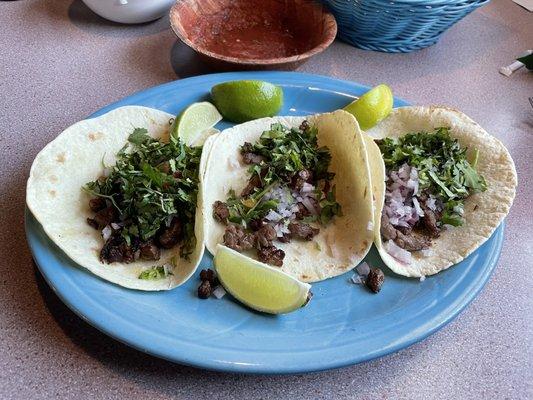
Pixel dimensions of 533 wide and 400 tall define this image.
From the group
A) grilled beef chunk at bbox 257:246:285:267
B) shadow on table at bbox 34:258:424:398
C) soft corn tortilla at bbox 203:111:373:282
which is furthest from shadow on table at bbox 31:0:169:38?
shadow on table at bbox 34:258:424:398

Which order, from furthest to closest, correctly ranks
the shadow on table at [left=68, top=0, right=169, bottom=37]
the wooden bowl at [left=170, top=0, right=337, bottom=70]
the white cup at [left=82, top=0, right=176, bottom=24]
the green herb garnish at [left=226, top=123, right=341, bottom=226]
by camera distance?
1. the shadow on table at [left=68, top=0, right=169, bottom=37]
2. the white cup at [left=82, top=0, right=176, bottom=24]
3. the wooden bowl at [left=170, top=0, right=337, bottom=70]
4. the green herb garnish at [left=226, top=123, right=341, bottom=226]

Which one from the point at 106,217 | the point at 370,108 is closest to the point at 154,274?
the point at 106,217

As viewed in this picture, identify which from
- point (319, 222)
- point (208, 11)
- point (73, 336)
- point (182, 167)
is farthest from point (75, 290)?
point (208, 11)

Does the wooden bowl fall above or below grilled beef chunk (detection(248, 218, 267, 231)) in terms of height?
above

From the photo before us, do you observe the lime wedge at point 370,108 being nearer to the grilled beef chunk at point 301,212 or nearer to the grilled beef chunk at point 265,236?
the grilled beef chunk at point 301,212

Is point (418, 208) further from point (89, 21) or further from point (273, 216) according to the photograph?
point (89, 21)

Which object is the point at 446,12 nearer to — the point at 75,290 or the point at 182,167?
the point at 182,167

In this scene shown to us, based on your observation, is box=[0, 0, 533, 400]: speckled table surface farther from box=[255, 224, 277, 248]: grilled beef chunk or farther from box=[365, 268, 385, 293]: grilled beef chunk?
box=[255, 224, 277, 248]: grilled beef chunk

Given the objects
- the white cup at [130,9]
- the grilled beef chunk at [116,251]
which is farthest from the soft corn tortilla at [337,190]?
the white cup at [130,9]
